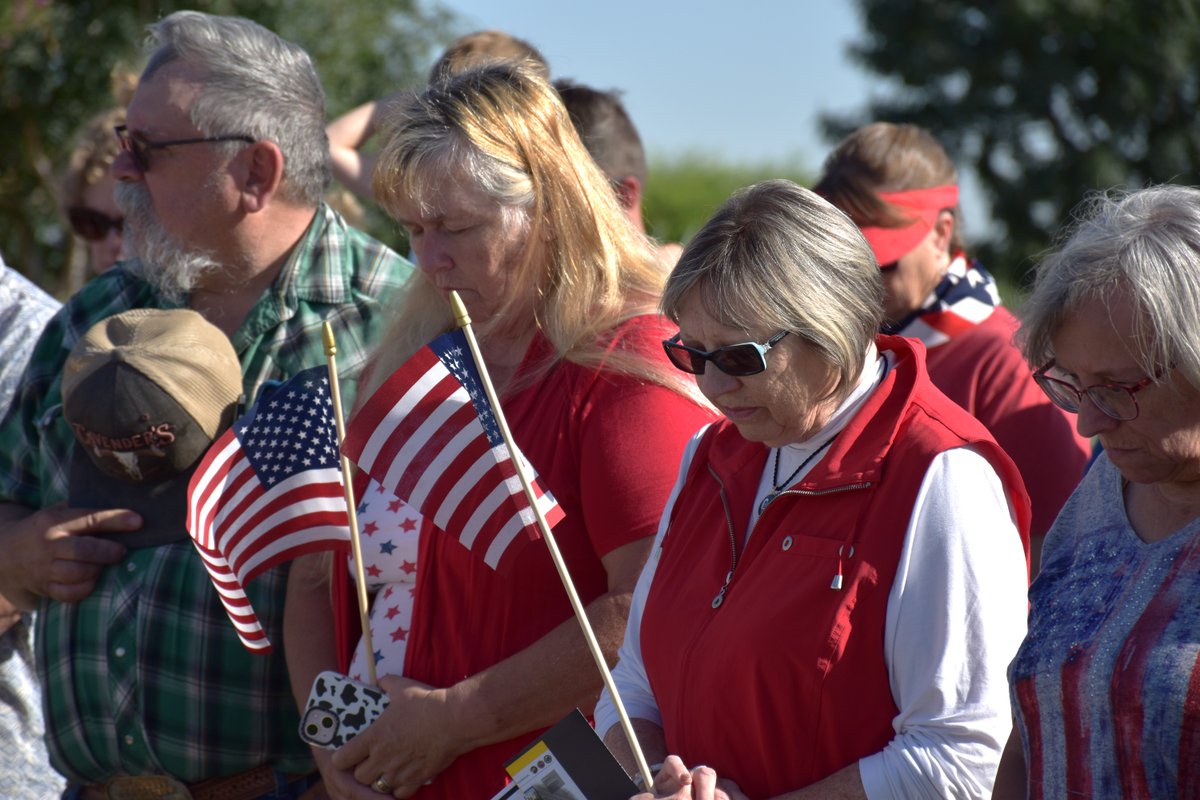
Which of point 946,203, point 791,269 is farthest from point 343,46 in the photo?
point 791,269

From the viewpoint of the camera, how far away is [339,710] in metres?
2.92

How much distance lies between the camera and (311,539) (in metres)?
3.17

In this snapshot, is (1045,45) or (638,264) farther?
(1045,45)

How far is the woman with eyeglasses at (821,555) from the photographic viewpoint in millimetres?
2197

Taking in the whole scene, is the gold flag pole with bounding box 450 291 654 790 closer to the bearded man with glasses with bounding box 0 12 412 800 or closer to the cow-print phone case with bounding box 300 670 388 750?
the cow-print phone case with bounding box 300 670 388 750

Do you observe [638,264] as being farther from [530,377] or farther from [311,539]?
[311,539]

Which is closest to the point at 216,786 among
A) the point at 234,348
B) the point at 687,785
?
the point at 234,348

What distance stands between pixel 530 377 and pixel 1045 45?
22.8 meters

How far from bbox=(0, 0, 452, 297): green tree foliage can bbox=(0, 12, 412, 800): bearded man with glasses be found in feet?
21.9

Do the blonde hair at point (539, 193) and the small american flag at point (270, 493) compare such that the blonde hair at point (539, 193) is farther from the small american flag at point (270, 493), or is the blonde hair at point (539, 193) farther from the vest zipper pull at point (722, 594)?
the vest zipper pull at point (722, 594)

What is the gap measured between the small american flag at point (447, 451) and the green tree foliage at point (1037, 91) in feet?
68.1

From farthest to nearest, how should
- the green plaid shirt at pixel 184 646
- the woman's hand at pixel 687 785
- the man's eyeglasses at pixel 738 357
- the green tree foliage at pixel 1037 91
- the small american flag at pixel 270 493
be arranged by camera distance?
the green tree foliage at pixel 1037 91
the green plaid shirt at pixel 184 646
the small american flag at pixel 270 493
the man's eyeglasses at pixel 738 357
the woman's hand at pixel 687 785

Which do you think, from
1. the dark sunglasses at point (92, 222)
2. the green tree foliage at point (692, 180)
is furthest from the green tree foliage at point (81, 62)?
the green tree foliage at point (692, 180)

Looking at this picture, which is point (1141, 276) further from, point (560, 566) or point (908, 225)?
point (908, 225)
